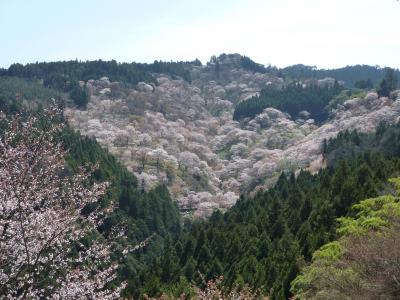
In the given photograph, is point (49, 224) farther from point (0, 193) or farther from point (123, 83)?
point (123, 83)

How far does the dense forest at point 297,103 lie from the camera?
118125mm

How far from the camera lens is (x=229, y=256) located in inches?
1489

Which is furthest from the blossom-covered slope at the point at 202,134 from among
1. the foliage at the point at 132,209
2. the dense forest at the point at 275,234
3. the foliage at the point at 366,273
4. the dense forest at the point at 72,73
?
the foliage at the point at 366,273

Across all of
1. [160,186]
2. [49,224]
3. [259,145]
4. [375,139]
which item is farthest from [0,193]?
[259,145]

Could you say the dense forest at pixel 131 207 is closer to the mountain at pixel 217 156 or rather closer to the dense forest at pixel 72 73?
the mountain at pixel 217 156

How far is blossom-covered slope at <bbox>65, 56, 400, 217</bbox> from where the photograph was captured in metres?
77.2

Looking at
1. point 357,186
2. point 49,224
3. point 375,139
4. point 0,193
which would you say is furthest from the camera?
point 375,139

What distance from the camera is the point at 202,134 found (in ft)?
368

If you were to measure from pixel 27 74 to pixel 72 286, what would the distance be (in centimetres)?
12789

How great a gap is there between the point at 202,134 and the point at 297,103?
82.6ft

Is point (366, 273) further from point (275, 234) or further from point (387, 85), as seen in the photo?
point (387, 85)

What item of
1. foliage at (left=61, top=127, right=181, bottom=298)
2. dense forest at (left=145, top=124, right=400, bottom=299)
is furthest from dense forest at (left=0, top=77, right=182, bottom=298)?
dense forest at (left=145, top=124, right=400, bottom=299)

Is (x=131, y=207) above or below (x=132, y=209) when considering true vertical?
above

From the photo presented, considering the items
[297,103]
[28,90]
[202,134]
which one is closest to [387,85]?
[297,103]
